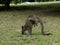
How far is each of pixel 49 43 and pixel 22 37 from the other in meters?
1.28

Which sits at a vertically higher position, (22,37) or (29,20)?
(29,20)

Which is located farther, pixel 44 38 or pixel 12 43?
pixel 44 38

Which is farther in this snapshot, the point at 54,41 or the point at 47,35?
the point at 47,35

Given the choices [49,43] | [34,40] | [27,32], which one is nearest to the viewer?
[49,43]

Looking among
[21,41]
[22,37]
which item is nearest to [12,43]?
[21,41]

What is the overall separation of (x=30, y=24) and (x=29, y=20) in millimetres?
145

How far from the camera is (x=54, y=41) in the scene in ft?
25.6

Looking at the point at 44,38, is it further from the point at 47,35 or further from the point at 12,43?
the point at 12,43

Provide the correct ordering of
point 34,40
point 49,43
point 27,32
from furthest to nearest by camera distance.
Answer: point 27,32 → point 34,40 → point 49,43

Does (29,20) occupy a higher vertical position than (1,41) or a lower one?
higher

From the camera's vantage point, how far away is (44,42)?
764 cm

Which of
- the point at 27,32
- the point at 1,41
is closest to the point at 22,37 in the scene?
the point at 27,32

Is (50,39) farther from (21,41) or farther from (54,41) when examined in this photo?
(21,41)

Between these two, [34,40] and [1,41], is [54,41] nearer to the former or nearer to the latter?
[34,40]
